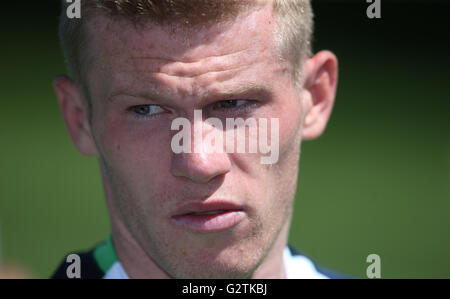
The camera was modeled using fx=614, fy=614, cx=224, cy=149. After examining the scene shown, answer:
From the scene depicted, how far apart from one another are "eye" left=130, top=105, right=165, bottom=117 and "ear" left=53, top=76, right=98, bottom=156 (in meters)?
0.26

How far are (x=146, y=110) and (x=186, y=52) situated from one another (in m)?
0.20

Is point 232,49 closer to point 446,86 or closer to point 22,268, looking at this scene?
point 22,268

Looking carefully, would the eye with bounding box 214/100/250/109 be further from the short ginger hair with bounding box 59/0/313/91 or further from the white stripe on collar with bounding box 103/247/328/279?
the white stripe on collar with bounding box 103/247/328/279

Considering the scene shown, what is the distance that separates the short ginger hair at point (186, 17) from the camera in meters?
1.63

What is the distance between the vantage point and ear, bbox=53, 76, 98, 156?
76.1 inches

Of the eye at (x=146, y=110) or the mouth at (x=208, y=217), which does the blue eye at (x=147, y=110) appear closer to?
the eye at (x=146, y=110)

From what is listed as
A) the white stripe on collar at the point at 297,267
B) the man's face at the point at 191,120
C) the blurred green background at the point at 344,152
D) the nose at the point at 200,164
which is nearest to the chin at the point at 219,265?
the man's face at the point at 191,120

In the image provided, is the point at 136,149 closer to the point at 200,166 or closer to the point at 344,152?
the point at 200,166

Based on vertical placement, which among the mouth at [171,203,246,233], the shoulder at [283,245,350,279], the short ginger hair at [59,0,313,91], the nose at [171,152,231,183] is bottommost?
the shoulder at [283,245,350,279]

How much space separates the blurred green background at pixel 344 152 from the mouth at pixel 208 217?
125 inches

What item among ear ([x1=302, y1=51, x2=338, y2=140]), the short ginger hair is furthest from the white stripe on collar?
the short ginger hair

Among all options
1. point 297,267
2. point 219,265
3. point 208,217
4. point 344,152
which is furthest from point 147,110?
point 344,152

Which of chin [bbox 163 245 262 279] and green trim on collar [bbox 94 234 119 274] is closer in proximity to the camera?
chin [bbox 163 245 262 279]
